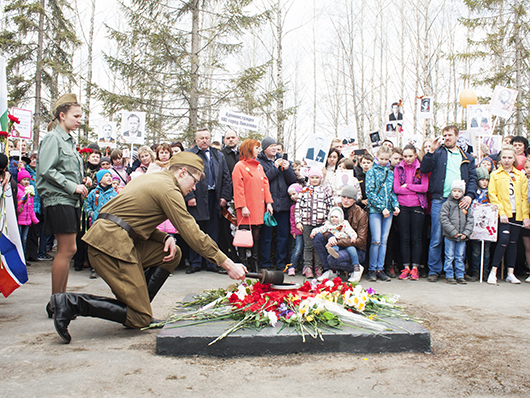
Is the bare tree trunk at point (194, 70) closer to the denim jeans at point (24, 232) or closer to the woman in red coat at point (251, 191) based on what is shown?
the denim jeans at point (24, 232)

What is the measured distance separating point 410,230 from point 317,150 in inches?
83.5

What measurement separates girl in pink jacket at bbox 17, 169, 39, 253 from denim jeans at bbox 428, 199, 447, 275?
7.20m

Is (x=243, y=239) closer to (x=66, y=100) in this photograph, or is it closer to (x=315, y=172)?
(x=315, y=172)

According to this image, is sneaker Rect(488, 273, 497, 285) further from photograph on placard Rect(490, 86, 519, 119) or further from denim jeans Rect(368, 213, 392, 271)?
photograph on placard Rect(490, 86, 519, 119)

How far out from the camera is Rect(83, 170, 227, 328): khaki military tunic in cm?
366

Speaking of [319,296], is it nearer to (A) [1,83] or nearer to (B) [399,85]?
(A) [1,83]

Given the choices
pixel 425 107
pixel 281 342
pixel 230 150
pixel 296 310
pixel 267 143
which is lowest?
pixel 281 342

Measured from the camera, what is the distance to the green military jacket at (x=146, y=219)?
144 inches

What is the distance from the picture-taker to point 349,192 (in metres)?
6.84

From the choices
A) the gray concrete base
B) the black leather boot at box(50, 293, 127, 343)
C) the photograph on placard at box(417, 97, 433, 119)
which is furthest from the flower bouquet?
the photograph on placard at box(417, 97, 433, 119)

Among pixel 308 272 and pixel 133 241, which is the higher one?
pixel 133 241

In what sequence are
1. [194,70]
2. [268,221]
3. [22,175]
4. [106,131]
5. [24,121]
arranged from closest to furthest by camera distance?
[268,221]
[22,175]
[24,121]
[194,70]
[106,131]

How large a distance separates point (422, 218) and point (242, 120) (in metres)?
4.24

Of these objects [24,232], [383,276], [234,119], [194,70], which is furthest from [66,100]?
[194,70]
